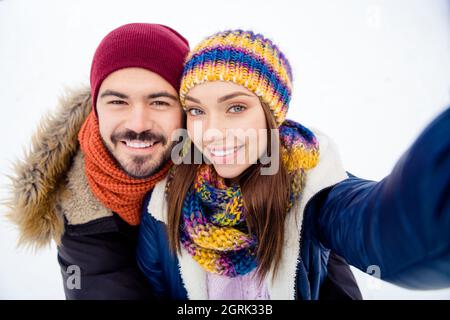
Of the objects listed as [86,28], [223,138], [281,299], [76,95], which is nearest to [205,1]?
[86,28]

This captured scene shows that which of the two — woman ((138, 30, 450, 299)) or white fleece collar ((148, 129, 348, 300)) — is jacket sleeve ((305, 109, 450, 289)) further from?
white fleece collar ((148, 129, 348, 300))

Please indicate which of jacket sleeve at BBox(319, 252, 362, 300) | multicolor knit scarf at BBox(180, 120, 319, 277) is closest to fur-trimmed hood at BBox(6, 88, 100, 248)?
multicolor knit scarf at BBox(180, 120, 319, 277)

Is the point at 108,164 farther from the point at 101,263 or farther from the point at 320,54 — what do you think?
the point at 320,54

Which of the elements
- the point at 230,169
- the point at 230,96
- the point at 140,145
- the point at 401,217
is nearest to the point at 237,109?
the point at 230,96

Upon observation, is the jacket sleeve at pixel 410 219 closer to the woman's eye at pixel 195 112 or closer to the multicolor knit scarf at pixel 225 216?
the multicolor knit scarf at pixel 225 216

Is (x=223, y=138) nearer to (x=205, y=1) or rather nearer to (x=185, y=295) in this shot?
(x=185, y=295)

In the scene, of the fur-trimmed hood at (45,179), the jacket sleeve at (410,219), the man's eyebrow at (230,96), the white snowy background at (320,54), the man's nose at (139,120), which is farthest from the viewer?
the white snowy background at (320,54)

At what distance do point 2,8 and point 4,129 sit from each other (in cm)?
129

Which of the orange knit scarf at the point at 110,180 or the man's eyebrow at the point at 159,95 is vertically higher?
the man's eyebrow at the point at 159,95

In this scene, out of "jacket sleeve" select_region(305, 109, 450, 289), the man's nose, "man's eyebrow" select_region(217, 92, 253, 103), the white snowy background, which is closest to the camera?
"jacket sleeve" select_region(305, 109, 450, 289)

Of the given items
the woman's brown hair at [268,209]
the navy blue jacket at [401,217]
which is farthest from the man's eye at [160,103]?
the navy blue jacket at [401,217]

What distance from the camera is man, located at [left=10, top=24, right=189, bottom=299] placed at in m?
1.10

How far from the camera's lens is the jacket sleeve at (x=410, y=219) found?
0.46m

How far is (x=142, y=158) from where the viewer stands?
1.13 meters
